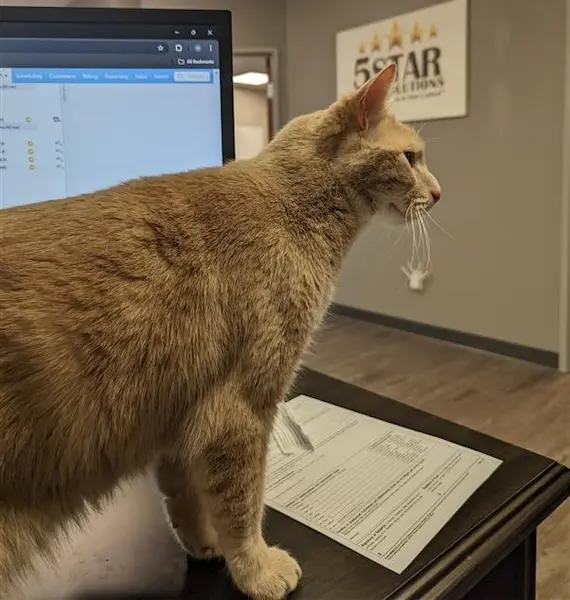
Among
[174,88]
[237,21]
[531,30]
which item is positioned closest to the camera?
[174,88]

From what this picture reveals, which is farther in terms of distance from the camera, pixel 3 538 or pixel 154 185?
pixel 154 185

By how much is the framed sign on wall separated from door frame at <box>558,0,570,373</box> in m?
0.51

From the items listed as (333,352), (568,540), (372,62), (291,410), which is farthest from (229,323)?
(372,62)

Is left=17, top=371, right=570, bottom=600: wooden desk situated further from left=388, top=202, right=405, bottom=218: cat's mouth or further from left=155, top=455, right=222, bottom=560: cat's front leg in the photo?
left=388, top=202, right=405, bottom=218: cat's mouth

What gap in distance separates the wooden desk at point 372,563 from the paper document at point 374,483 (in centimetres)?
2

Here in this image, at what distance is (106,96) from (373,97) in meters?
0.41

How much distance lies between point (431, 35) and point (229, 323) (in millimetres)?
3034

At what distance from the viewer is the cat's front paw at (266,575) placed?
1.93 ft

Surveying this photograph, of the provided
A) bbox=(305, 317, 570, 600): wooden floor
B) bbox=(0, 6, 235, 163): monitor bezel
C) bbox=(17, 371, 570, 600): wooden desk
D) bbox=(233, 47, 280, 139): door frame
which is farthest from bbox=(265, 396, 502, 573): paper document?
bbox=(233, 47, 280, 139): door frame

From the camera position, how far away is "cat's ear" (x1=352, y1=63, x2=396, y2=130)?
2.28 ft

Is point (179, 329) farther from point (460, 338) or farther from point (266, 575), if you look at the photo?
point (460, 338)

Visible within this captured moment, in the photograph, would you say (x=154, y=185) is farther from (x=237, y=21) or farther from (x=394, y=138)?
(x=237, y=21)

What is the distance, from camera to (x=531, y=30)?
9.34ft

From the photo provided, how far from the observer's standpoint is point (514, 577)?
0.80 m
